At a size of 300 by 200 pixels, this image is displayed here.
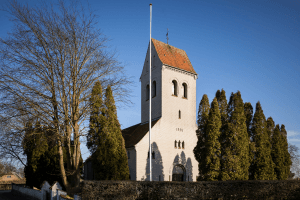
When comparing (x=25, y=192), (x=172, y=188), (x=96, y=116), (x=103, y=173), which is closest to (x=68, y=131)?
(x=96, y=116)

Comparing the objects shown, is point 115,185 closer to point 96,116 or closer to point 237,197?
point 96,116

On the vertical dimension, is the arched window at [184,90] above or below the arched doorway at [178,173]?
above

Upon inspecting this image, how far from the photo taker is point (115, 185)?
12625 millimetres

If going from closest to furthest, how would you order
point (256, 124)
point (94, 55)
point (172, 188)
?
point (172, 188)
point (94, 55)
point (256, 124)

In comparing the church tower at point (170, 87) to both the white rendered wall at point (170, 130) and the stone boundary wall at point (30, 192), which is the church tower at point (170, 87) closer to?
the white rendered wall at point (170, 130)

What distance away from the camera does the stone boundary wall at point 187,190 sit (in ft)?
40.2

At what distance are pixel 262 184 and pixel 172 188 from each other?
7151 mm

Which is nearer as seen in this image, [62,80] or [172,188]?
[172,188]

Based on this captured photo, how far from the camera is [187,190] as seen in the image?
556 inches

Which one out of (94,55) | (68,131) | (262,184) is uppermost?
(94,55)

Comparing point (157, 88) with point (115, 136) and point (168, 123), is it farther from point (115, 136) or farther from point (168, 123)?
point (115, 136)

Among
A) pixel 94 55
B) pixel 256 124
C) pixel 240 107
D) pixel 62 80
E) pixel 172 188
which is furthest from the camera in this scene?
pixel 256 124

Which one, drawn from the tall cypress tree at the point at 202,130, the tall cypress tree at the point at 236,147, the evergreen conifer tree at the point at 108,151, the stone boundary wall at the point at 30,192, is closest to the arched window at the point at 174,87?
the tall cypress tree at the point at 202,130

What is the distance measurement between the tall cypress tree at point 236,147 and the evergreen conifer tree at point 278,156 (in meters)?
6.51
